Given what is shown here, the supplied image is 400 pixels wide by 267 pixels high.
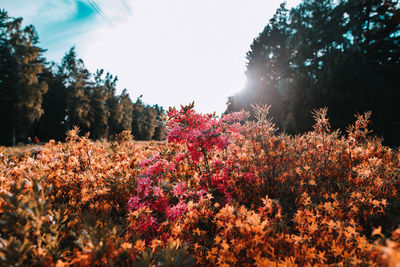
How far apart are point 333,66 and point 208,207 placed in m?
14.4

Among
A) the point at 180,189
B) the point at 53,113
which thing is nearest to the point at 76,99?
the point at 53,113

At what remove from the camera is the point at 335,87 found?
11.8 m

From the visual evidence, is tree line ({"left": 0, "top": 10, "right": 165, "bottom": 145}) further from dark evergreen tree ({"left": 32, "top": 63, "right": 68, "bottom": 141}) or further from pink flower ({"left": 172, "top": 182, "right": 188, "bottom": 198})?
pink flower ({"left": 172, "top": 182, "right": 188, "bottom": 198})

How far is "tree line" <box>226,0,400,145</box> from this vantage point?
36.3ft

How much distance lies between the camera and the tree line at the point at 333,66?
11.1 meters

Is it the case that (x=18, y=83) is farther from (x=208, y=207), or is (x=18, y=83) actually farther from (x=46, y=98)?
(x=208, y=207)

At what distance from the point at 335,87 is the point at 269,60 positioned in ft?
50.5

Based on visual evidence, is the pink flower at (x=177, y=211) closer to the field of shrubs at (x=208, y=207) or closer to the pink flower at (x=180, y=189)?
the field of shrubs at (x=208, y=207)

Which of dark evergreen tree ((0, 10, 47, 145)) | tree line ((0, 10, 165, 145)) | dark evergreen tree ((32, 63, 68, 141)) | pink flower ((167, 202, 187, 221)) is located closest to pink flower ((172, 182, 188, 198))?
pink flower ((167, 202, 187, 221))

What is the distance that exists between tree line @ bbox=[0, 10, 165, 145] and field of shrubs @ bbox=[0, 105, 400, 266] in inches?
341

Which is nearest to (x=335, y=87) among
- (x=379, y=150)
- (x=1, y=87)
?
(x=379, y=150)

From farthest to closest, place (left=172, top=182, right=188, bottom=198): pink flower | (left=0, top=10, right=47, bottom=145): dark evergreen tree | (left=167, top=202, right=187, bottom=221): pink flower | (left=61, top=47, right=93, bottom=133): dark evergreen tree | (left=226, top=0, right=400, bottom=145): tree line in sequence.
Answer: (left=61, top=47, right=93, bottom=133): dark evergreen tree, (left=0, top=10, right=47, bottom=145): dark evergreen tree, (left=226, top=0, right=400, bottom=145): tree line, (left=172, top=182, right=188, bottom=198): pink flower, (left=167, top=202, right=187, bottom=221): pink flower

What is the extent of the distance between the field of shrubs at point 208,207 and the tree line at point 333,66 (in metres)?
8.81

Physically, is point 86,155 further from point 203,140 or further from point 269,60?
point 269,60
